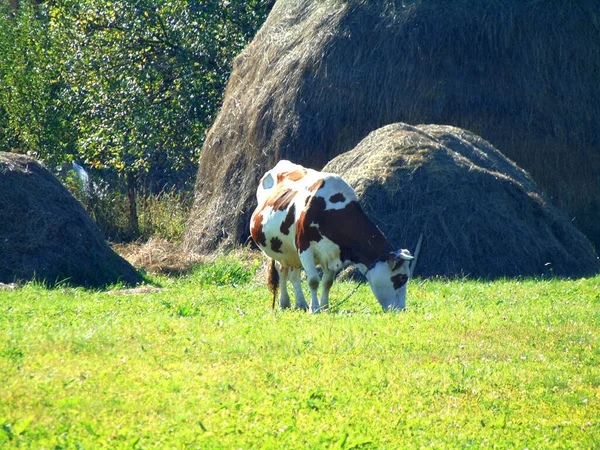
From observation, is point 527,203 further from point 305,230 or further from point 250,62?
point 250,62

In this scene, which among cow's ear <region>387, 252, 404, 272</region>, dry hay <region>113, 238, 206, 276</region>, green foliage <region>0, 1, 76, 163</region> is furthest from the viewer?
green foliage <region>0, 1, 76, 163</region>

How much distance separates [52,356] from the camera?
8242 millimetres

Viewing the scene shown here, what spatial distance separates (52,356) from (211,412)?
6.17ft

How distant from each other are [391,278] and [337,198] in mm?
1268

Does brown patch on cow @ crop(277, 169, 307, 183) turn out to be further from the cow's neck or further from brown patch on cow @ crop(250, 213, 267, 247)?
the cow's neck

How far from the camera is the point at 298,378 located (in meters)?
8.19

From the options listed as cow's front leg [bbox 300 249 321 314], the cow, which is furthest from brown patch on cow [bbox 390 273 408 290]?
cow's front leg [bbox 300 249 321 314]

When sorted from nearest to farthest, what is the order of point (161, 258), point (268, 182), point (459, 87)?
point (268, 182)
point (161, 258)
point (459, 87)

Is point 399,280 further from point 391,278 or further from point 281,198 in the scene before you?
point 281,198

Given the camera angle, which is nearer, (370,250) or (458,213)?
(370,250)

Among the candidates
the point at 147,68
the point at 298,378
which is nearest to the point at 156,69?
the point at 147,68

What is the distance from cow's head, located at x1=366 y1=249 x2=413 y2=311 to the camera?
1213cm

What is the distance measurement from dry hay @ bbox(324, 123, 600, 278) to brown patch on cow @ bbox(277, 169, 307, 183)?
309cm

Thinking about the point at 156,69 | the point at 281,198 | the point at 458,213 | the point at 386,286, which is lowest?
the point at 458,213
